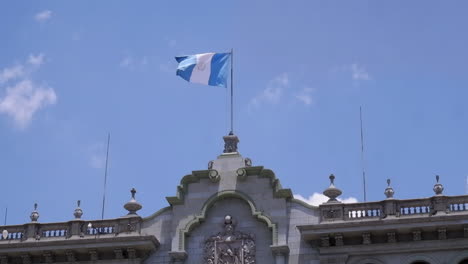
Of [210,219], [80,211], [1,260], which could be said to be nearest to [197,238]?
[210,219]

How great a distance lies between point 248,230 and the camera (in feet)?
153

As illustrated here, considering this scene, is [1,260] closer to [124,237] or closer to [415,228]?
[124,237]

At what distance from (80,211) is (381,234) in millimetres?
13836

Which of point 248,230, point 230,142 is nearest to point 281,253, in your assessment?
point 248,230

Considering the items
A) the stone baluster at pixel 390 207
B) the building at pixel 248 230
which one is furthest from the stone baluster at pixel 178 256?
the stone baluster at pixel 390 207

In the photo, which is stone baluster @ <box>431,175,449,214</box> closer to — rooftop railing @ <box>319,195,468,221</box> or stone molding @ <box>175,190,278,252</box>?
rooftop railing @ <box>319,195,468,221</box>

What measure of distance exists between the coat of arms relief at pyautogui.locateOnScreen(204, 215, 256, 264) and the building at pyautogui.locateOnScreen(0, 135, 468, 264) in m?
0.04

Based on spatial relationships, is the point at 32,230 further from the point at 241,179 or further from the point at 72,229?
the point at 241,179

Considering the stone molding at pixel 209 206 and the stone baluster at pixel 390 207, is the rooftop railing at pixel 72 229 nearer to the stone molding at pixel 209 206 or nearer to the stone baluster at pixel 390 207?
the stone molding at pixel 209 206

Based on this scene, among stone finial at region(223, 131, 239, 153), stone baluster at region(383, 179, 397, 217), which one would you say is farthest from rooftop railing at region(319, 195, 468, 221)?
stone finial at region(223, 131, 239, 153)

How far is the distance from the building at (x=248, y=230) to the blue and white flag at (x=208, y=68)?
11.4 ft

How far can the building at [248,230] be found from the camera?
4459cm

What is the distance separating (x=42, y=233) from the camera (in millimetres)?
48656

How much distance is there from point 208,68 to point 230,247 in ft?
30.9
